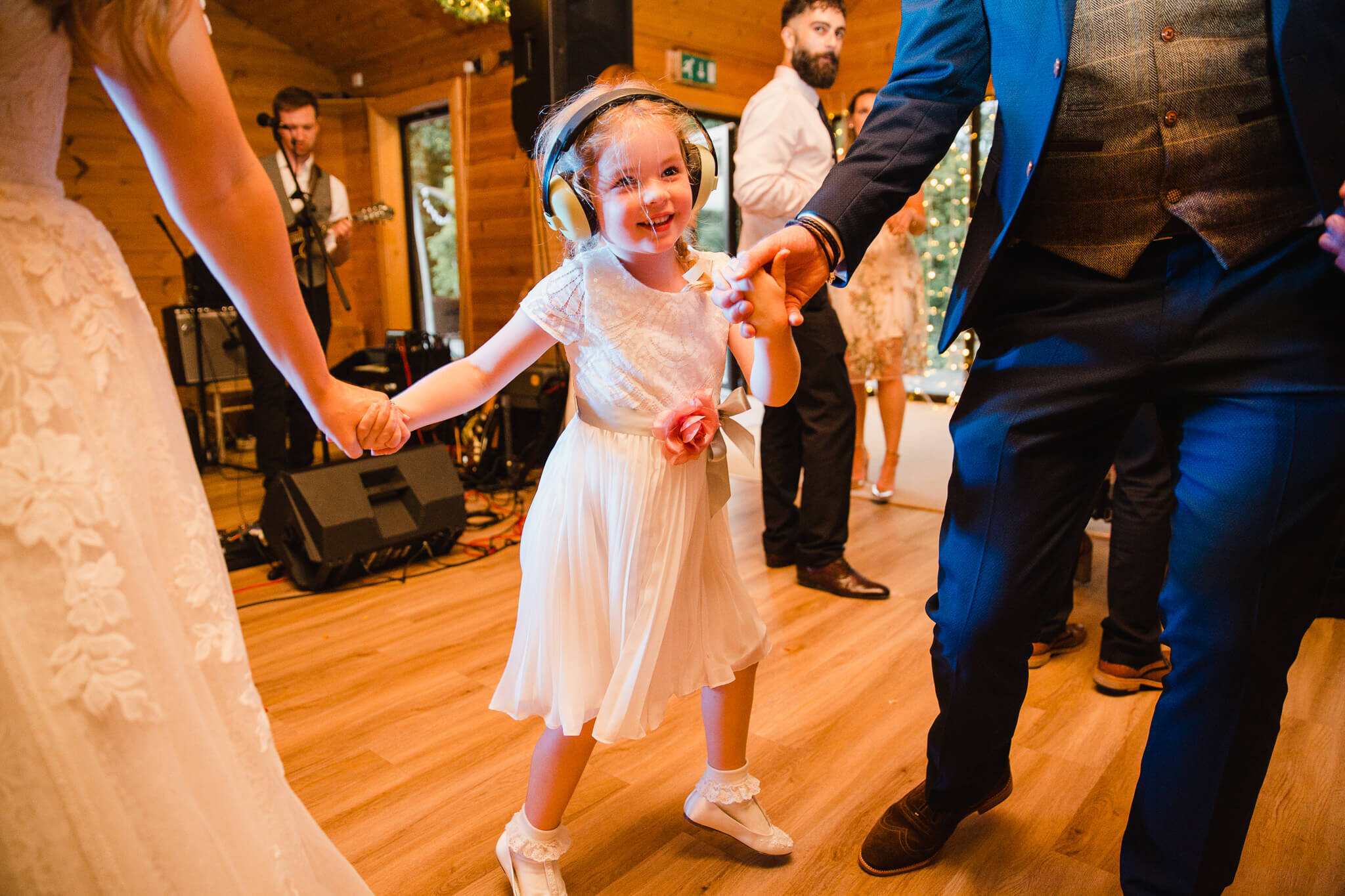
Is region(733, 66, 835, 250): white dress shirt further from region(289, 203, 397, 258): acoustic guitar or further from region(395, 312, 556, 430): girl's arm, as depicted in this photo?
region(289, 203, 397, 258): acoustic guitar

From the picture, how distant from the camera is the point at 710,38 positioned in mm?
6254

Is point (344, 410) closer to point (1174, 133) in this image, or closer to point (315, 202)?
point (1174, 133)

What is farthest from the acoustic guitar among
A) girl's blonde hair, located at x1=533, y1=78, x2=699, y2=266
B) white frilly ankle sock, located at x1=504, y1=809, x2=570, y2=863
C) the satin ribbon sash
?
white frilly ankle sock, located at x1=504, y1=809, x2=570, y2=863

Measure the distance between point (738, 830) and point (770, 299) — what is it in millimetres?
931

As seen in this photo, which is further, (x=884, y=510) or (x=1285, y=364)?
(x=884, y=510)

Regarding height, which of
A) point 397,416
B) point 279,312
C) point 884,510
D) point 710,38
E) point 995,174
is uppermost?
point 710,38

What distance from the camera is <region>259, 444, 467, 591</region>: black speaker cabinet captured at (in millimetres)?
2902

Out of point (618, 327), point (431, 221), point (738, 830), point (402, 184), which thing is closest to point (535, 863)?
point (738, 830)

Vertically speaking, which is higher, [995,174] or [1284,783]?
[995,174]

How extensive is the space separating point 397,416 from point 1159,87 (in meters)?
1.09

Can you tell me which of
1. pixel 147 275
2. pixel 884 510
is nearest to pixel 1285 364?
pixel 884 510

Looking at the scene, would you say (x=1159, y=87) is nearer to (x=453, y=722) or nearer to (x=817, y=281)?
(x=817, y=281)

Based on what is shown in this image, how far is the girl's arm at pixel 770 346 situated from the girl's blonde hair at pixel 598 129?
228mm

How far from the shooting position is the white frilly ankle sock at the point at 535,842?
1.37 m
